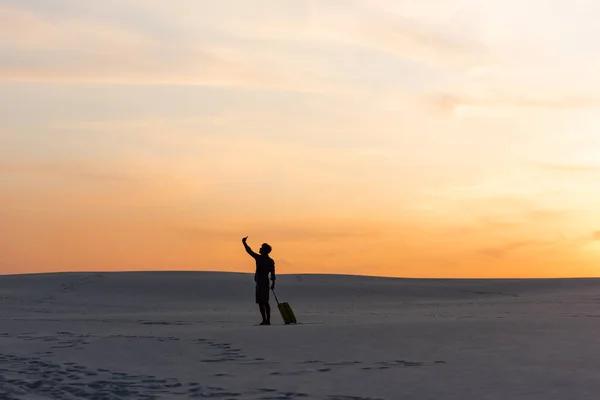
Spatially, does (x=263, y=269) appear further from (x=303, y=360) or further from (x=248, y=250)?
(x=303, y=360)

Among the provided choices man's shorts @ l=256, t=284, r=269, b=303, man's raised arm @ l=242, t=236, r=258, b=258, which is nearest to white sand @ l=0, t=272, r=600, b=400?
man's shorts @ l=256, t=284, r=269, b=303

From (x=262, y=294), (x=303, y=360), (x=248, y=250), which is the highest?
(x=248, y=250)

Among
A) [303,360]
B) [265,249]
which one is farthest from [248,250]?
[303,360]

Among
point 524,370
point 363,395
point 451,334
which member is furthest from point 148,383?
point 451,334

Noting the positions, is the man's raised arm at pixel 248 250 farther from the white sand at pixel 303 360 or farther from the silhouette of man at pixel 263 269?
the white sand at pixel 303 360

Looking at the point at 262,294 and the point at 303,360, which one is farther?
the point at 262,294

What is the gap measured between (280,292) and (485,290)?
30.6 ft

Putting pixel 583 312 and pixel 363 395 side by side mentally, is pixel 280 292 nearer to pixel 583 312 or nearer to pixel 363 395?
pixel 583 312

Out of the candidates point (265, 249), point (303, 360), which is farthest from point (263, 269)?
point (303, 360)

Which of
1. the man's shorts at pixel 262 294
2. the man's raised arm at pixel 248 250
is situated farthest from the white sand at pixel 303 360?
the man's raised arm at pixel 248 250

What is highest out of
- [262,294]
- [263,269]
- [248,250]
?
[248,250]

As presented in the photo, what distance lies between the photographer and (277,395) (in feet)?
30.1

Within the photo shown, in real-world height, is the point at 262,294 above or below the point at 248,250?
below

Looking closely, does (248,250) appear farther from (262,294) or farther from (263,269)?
(262,294)
